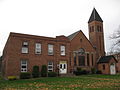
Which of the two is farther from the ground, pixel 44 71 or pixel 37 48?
pixel 37 48

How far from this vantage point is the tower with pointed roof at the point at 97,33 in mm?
42312

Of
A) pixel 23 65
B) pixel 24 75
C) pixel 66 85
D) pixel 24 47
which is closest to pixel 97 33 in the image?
pixel 24 47

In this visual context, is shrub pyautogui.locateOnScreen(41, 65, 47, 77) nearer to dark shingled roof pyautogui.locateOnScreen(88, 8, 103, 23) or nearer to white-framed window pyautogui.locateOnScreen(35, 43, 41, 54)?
white-framed window pyautogui.locateOnScreen(35, 43, 41, 54)

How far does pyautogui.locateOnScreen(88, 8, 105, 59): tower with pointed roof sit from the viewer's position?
42.3 metres

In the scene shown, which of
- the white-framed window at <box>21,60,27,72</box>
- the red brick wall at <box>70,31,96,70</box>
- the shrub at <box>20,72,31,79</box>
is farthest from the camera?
the red brick wall at <box>70,31,96,70</box>

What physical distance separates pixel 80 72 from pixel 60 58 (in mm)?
5613

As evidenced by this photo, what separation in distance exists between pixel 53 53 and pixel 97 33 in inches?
693

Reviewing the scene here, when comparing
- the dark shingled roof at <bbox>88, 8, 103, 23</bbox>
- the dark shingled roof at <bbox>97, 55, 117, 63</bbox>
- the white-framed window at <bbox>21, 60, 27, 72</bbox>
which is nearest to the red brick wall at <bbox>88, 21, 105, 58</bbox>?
the dark shingled roof at <bbox>88, 8, 103, 23</bbox>

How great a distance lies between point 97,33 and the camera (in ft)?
142

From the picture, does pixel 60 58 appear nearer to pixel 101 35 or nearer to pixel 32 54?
pixel 32 54

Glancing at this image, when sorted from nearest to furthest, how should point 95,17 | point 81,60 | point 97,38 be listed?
point 81,60 < point 97,38 < point 95,17

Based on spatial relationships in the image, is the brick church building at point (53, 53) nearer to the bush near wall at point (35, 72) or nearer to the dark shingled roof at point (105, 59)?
the dark shingled roof at point (105, 59)

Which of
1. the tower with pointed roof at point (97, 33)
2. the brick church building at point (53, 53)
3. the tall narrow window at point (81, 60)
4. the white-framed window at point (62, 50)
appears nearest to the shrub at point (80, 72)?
the brick church building at point (53, 53)

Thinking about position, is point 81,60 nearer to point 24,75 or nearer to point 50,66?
point 50,66
